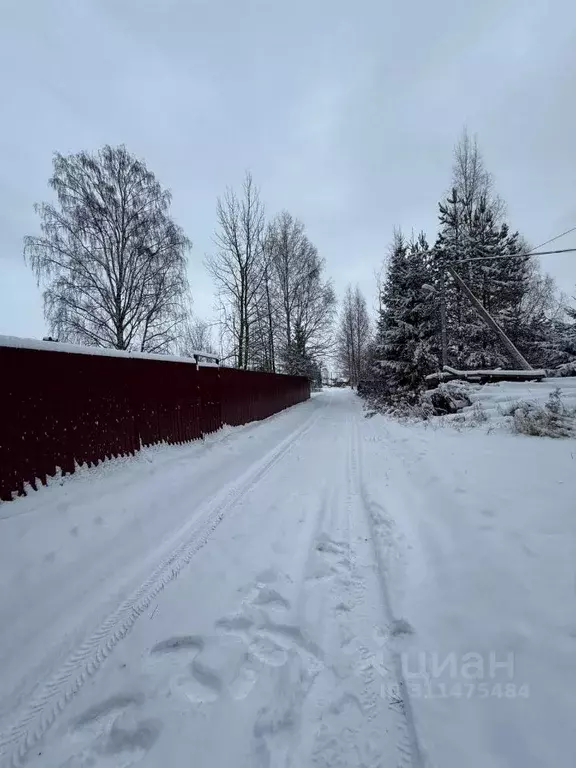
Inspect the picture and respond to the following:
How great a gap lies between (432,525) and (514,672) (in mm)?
1856

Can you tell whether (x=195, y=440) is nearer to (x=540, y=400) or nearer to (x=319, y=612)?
(x=319, y=612)

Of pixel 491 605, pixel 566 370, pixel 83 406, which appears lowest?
pixel 491 605

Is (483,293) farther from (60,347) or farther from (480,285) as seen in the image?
(60,347)

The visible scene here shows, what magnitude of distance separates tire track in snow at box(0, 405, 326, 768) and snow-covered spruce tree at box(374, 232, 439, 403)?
38.8ft

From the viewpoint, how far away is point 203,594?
103 inches

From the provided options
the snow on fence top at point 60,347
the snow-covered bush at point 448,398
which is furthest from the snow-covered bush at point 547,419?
the snow on fence top at point 60,347

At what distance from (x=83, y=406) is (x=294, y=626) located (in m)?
4.40

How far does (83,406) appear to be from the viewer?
4.88 m

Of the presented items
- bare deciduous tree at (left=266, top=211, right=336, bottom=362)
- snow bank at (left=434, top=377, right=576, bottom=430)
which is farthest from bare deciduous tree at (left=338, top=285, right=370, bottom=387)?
snow bank at (left=434, top=377, right=576, bottom=430)

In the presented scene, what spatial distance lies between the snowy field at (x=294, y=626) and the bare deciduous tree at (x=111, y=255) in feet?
40.3

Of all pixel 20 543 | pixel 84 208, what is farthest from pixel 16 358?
pixel 84 208

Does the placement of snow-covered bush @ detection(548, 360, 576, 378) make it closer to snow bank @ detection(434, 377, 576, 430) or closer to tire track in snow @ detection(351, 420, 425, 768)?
snow bank @ detection(434, 377, 576, 430)

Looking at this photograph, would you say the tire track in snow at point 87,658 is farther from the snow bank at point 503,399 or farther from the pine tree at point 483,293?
the pine tree at point 483,293

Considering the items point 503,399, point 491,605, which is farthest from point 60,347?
point 503,399
